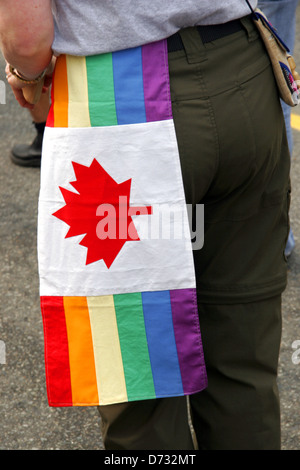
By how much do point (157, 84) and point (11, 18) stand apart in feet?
0.98

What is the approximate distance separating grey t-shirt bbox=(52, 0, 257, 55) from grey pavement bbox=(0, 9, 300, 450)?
137 cm

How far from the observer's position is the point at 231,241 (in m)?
1.59

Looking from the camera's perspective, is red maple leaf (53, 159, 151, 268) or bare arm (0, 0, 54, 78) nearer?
bare arm (0, 0, 54, 78)

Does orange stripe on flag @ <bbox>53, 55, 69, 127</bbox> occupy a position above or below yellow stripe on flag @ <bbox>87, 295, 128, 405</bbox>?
above

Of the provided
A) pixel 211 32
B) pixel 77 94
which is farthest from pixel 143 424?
pixel 211 32

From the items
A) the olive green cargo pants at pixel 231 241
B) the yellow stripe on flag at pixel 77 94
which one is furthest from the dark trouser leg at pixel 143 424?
the yellow stripe on flag at pixel 77 94

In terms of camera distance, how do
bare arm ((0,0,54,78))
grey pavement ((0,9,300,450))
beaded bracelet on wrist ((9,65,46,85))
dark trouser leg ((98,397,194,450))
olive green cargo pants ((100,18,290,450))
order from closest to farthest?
bare arm ((0,0,54,78))
olive green cargo pants ((100,18,290,450))
beaded bracelet on wrist ((9,65,46,85))
dark trouser leg ((98,397,194,450))
grey pavement ((0,9,300,450))

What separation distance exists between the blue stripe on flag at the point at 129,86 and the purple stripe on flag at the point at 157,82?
0.03 ft

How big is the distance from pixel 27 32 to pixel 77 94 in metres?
0.15

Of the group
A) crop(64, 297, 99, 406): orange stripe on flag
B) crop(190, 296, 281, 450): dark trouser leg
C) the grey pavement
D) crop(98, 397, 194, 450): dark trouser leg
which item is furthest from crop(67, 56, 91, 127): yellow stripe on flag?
the grey pavement

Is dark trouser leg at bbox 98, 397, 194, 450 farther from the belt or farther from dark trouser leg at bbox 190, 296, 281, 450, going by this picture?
the belt

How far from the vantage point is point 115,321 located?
1486mm

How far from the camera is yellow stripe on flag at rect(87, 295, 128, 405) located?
4.85 ft
